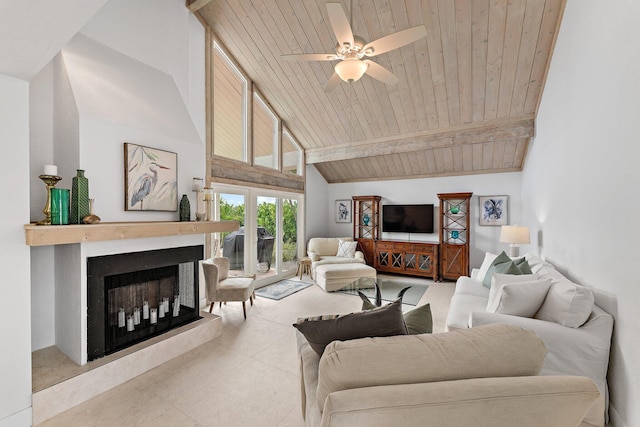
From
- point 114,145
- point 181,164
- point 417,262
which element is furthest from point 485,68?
point 114,145

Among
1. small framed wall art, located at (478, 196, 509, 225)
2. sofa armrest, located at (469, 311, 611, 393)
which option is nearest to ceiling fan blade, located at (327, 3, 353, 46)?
sofa armrest, located at (469, 311, 611, 393)

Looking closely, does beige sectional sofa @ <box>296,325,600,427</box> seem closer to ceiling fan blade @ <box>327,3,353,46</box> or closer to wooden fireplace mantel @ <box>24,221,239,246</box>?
wooden fireplace mantel @ <box>24,221,239,246</box>

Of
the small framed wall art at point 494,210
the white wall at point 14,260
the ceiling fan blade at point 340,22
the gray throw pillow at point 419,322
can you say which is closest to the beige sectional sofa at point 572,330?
the gray throw pillow at point 419,322

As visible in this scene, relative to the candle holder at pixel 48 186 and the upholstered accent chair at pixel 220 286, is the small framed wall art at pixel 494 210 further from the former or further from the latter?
the candle holder at pixel 48 186

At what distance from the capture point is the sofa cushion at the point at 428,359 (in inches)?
39.2

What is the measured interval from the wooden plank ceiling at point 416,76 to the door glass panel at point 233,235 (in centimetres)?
202

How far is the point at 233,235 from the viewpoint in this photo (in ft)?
14.8

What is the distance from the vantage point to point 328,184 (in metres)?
7.29

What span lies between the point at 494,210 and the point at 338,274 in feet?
11.2

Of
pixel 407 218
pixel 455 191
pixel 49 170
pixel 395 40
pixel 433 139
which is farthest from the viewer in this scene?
pixel 407 218

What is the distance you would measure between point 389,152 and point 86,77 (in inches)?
171

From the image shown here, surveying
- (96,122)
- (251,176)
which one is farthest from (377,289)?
(96,122)

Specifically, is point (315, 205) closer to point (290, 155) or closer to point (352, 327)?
point (290, 155)

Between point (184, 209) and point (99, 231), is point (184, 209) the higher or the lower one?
the higher one
